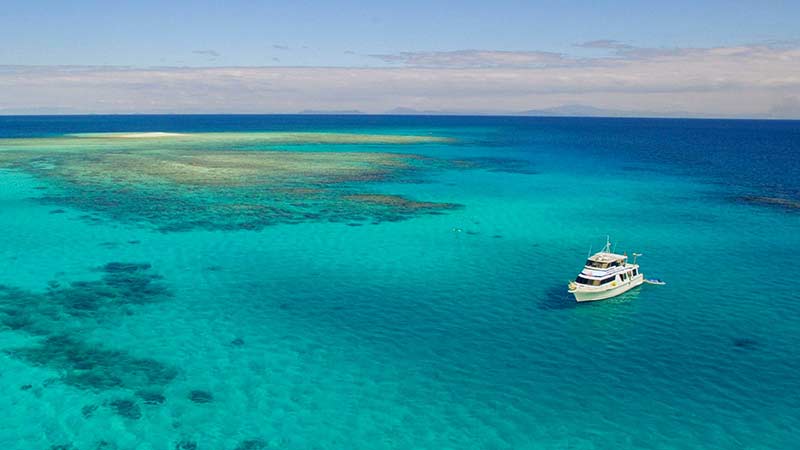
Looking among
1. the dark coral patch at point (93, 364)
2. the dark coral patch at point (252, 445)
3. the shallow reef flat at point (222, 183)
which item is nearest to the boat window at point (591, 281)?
the dark coral patch at point (252, 445)

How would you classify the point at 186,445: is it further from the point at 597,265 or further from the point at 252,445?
the point at 597,265

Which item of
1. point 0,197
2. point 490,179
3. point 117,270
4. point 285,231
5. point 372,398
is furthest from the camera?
point 490,179

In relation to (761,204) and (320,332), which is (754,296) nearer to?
(320,332)

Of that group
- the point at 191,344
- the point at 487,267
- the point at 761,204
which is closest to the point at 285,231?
the point at 487,267

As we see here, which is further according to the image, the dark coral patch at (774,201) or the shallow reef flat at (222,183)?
the dark coral patch at (774,201)

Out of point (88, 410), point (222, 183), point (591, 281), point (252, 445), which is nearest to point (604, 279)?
point (591, 281)

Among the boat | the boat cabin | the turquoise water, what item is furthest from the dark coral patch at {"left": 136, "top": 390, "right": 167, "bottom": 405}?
the boat cabin

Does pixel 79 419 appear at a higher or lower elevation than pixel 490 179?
lower

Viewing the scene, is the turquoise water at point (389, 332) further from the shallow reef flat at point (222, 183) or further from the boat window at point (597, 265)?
the boat window at point (597, 265)
